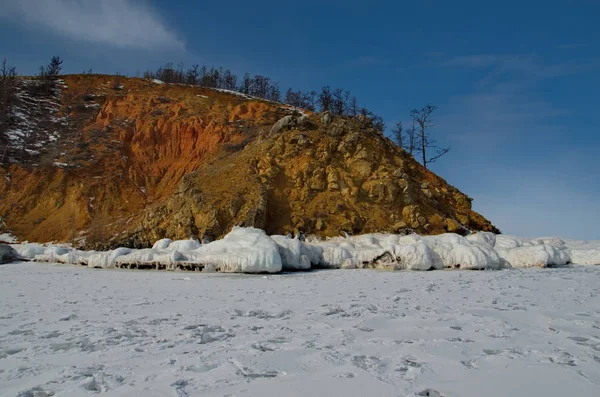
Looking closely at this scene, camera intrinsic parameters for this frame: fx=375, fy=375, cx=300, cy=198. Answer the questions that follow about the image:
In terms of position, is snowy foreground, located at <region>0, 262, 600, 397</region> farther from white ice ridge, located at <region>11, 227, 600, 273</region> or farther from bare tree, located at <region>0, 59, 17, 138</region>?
bare tree, located at <region>0, 59, 17, 138</region>

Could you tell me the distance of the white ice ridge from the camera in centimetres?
1408

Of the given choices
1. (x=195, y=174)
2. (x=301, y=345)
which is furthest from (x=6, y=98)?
(x=301, y=345)

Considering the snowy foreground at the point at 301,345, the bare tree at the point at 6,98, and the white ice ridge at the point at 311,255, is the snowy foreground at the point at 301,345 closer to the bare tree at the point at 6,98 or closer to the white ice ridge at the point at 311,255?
the white ice ridge at the point at 311,255

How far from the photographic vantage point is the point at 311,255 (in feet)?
54.1

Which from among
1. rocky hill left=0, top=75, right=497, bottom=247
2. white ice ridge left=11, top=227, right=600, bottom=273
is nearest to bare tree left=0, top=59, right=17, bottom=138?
rocky hill left=0, top=75, right=497, bottom=247

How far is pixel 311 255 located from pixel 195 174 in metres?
9.85

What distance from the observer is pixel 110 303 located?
23.0ft

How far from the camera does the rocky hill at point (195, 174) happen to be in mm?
20266

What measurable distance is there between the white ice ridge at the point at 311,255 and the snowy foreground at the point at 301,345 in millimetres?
6110

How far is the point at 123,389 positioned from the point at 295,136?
21.6 meters

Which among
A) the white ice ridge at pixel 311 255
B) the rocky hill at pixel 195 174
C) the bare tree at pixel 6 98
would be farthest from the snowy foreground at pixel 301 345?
the bare tree at pixel 6 98

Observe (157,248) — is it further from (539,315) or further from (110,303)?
(539,315)

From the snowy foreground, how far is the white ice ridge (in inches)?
241

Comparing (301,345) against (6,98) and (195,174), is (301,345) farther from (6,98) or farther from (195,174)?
(6,98)
